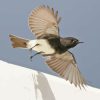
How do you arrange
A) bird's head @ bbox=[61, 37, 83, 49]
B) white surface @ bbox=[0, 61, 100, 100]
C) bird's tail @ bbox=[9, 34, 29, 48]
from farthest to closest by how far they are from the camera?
bird's head @ bbox=[61, 37, 83, 49], bird's tail @ bbox=[9, 34, 29, 48], white surface @ bbox=[0, 61, 100, 100]

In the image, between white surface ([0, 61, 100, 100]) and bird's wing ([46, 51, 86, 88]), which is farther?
bird's wing ([46, 51, 86, 88])

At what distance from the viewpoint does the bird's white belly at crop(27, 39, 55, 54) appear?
2.62m

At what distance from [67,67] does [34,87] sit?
0.32m

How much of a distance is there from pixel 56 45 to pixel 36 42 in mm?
117

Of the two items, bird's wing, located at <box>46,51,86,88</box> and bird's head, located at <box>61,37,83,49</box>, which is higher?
bird's head, located at <box>61,37,83,49</box>

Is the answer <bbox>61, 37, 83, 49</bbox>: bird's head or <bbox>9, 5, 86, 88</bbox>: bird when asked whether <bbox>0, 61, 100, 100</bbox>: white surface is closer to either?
<bbox>9, 5, 86, 88</bbox>: bird

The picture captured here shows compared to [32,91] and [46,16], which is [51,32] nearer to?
[46,16]

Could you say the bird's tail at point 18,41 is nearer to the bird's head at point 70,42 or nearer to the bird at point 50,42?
the bird at point 50,42

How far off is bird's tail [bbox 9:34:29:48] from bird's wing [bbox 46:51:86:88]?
7.0 inches

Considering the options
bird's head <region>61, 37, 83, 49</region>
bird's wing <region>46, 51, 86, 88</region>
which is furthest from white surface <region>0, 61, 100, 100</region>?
bird's head <region>61, 37, 83, 49</region>

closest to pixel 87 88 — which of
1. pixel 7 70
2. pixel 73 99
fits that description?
pixel 73 99

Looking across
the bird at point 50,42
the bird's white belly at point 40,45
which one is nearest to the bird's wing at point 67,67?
the bird at point 50,42

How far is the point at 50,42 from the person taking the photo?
2.67m

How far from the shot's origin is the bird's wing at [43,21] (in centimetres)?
267
